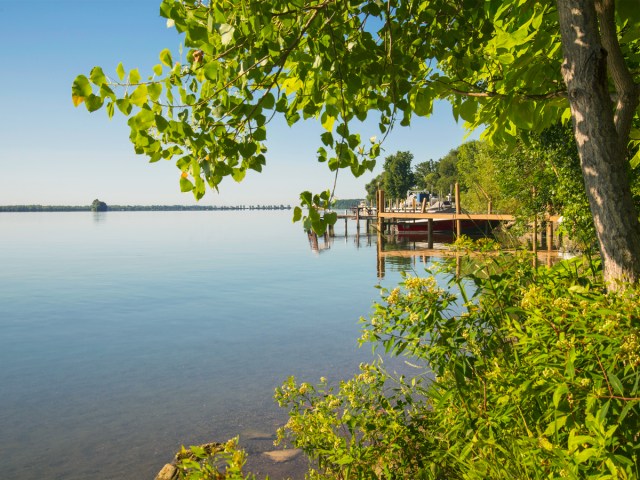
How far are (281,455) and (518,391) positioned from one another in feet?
18.4

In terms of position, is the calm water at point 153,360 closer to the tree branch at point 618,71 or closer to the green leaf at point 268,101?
the green leaf at point 268,101

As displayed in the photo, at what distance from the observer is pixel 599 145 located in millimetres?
3021

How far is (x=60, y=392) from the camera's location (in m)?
11.4

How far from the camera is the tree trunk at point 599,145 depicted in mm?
2943

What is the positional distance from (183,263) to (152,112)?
3837 cm

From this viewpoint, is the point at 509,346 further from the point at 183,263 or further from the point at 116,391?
the point at 183,263

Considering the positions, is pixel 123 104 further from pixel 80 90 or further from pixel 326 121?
pixel 326 121

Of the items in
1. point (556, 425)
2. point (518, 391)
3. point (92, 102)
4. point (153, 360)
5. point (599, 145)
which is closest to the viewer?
point (556, 425)

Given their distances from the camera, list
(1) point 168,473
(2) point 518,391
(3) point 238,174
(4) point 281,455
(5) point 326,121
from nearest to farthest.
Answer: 1. (2) point 518,391
2. (3) point 238,174
3. (5) point 326,121
4. (1) point 168,473
5. (4) point 281,455

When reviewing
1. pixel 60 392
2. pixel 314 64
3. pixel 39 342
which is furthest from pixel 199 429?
pixel 39 342

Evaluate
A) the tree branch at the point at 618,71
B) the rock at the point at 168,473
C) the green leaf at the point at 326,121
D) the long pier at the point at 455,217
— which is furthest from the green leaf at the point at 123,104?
the rock at the point at 168,473

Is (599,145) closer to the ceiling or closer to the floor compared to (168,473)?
closer to the ceiling

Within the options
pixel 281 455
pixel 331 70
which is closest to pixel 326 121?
pixel 331 70

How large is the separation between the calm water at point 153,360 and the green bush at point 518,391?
→ 3.63 metres
